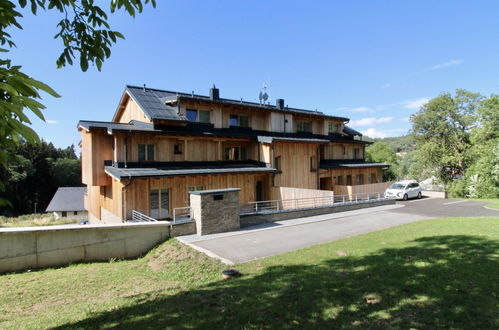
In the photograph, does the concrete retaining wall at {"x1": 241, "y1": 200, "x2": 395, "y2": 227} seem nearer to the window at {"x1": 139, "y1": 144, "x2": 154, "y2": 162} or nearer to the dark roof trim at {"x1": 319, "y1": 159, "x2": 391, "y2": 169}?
the dark roof trim at {"x1": 319, "y1": 159, "x2": 391, "y2": 169}

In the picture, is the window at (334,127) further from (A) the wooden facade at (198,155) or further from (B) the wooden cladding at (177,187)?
(B) the wooden cladding at (177,187)

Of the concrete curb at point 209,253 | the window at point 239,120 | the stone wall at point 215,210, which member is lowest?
the concrete curb at point 209,253

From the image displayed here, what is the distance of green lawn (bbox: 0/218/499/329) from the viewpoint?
512 cm

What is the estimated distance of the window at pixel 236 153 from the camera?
74.7 ft

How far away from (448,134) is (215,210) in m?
43.1

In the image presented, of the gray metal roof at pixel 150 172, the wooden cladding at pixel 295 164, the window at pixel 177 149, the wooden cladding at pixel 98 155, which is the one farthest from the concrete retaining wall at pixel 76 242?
the wooden cladding at pixel 295 164

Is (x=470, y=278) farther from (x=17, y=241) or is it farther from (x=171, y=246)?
(x=17, y=241)

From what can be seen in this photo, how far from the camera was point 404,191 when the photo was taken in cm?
2666

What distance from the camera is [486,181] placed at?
32.0m

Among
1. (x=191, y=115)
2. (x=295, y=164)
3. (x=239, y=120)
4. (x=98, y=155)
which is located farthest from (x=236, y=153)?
(x=98, y=155)

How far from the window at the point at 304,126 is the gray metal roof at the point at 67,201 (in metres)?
38.5

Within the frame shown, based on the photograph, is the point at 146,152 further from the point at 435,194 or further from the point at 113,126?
the point at 435,194

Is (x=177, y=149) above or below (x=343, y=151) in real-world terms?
below

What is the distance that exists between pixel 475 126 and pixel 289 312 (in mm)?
47704
